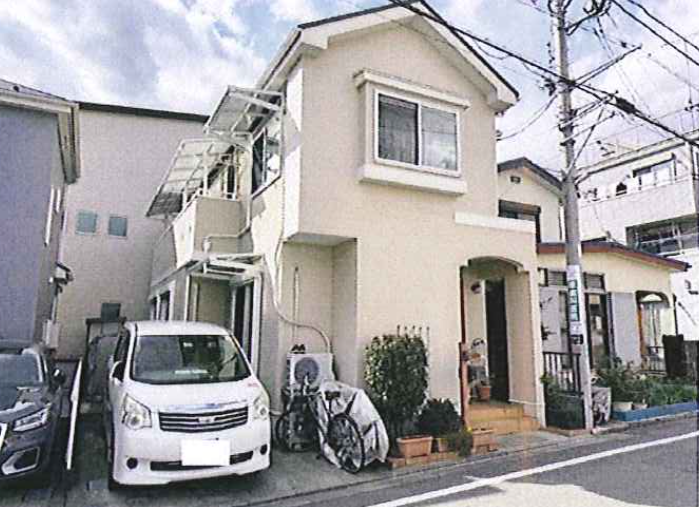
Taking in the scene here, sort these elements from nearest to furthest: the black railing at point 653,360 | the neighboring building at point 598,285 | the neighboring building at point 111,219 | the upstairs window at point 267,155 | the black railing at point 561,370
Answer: the upstairs window at point 267,155
the black railing at point 561,370
the neighboring building at point 598,285
the black railing at point 653,360
the neighboring building at point 111,219

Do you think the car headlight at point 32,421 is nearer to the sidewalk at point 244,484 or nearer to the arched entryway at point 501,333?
the sidewalk at point 244,484

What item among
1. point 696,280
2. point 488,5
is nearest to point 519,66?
point 488,5

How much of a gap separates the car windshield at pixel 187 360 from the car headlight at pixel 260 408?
486 millimetres

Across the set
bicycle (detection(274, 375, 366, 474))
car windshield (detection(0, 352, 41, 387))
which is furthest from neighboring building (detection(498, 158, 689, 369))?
car windshield (detection(0, 352, 41, 387))

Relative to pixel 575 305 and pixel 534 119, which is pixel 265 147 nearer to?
pixel 534 119

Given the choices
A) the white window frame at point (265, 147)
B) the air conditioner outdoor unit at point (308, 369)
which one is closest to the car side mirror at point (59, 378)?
the air conditioner outdoor unit at point (308, 369)

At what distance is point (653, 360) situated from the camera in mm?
12539

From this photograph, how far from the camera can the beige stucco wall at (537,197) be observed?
1348cm

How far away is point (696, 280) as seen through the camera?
17.7m

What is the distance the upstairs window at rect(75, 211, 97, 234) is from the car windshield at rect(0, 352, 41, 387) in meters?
10.9

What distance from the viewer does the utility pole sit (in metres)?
8.15

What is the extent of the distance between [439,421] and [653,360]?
28.5ft

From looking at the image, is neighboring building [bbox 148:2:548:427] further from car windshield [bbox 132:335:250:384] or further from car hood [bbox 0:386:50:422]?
car hood [bbox 0:386:50:422]

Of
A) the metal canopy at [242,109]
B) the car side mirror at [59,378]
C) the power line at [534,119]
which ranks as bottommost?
the car side mirror at [59,378]
